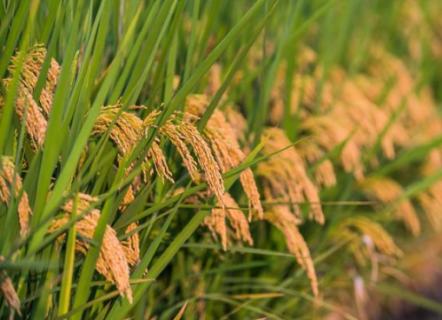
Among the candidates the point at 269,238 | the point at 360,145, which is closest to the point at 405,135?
the point at 360,145

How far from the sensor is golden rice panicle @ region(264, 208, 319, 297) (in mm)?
2330

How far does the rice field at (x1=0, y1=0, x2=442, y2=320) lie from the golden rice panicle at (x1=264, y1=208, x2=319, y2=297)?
1 cm

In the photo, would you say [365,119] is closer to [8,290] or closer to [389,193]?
[389,193]

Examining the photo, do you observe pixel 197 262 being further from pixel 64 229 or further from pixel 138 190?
pixel 64 229

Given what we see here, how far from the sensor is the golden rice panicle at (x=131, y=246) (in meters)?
1.86

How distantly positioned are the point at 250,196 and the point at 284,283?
2.52 ft

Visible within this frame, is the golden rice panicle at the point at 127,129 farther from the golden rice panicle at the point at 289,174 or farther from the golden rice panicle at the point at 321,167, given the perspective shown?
the golden rice panicle at the point at 321,167

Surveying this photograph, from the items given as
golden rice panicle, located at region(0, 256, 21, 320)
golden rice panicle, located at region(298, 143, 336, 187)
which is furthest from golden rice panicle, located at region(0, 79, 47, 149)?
golden rice panicle, located at region(298, 143, 336, 187)

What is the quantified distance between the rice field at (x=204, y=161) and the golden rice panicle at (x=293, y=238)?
1 centimetres

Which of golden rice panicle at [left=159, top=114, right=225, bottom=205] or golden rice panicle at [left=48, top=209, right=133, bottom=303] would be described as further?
golden rice panicle at [left=159, top=114, right=225, bottom=205]

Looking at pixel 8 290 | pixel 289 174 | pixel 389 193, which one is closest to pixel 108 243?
pixel 8 290

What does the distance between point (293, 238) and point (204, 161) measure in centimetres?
67

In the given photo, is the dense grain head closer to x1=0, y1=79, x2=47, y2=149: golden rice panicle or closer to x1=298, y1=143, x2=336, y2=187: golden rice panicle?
x1=0, y1=79, x2=47, y2=149: golden rice panicle

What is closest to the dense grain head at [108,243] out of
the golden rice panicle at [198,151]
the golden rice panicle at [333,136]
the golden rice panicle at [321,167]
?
the golden rice panicle at [198,151]
